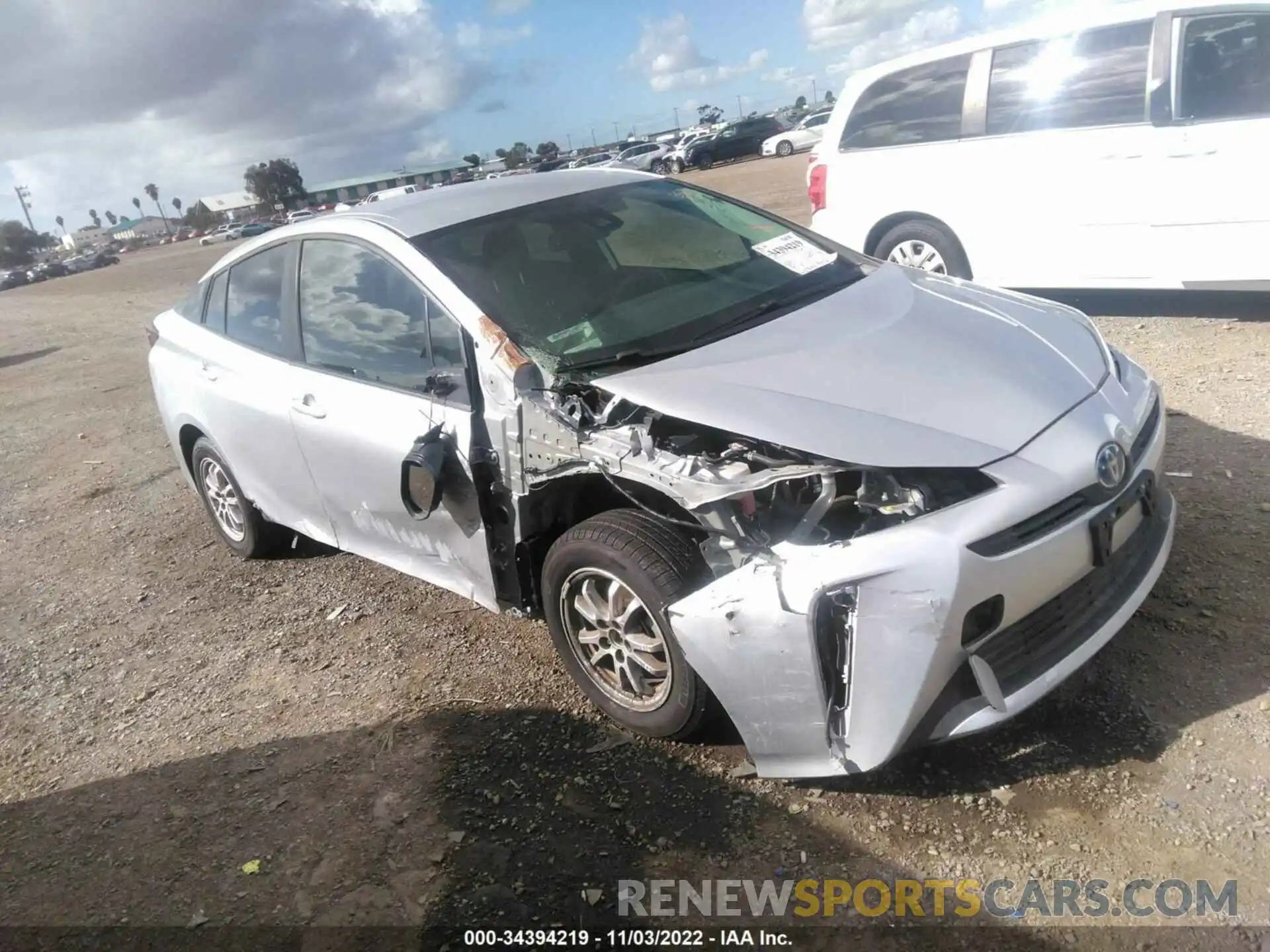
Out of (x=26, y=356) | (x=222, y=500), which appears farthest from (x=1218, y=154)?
(x=26, y=356)

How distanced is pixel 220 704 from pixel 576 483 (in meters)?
1.83

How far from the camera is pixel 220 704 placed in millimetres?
3686

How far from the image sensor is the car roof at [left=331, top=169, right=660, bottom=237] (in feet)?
11.7

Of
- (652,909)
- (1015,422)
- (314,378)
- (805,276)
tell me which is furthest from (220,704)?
(1015,422)

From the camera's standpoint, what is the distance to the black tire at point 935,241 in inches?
254

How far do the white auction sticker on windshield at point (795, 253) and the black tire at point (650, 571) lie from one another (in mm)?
1353

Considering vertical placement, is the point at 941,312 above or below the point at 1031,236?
above

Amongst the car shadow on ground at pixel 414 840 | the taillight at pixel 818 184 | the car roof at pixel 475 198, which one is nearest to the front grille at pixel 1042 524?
the car shadow on ground at pixel 414 840

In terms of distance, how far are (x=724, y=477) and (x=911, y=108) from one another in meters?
5.14

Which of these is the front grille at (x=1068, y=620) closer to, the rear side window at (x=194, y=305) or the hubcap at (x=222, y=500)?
the hubcap at (x=222, y=500)

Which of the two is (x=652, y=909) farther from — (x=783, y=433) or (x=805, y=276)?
(x=805, y=276)

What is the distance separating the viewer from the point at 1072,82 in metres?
5.89

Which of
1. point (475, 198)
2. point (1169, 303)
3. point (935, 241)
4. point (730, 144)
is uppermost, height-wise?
point (475, 198)

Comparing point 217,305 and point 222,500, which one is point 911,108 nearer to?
point 217,305
